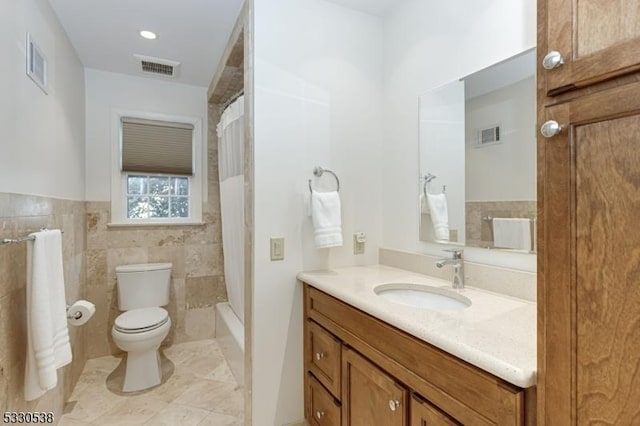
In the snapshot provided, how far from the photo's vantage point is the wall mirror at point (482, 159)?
1.29 m

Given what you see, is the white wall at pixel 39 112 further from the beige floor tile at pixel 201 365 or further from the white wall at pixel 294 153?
the beige floor tile at pixel 201 365

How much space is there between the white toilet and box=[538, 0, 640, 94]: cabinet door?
260 centimetres

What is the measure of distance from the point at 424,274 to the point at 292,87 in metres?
1.25

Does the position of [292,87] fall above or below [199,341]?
above

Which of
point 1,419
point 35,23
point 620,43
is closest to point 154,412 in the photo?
point 1,419

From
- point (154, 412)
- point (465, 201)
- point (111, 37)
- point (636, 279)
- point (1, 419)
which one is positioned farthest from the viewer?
point (111, 37)

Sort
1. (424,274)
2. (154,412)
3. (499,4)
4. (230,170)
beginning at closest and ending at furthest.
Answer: (499,4)
(424,274)
(154,412)
(230,170)

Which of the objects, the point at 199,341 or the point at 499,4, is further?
the point at 199,341

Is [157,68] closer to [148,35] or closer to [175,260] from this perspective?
[148,35]

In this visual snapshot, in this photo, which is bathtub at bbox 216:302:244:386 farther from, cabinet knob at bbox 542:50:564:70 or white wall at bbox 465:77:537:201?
cabinet knob at bbox 542:50:564:70

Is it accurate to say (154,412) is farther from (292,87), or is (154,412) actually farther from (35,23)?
(35,23)

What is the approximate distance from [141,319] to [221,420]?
959 millimetres

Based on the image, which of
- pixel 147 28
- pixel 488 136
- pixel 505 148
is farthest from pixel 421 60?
pixel 147 28

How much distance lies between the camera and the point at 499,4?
133 cm
